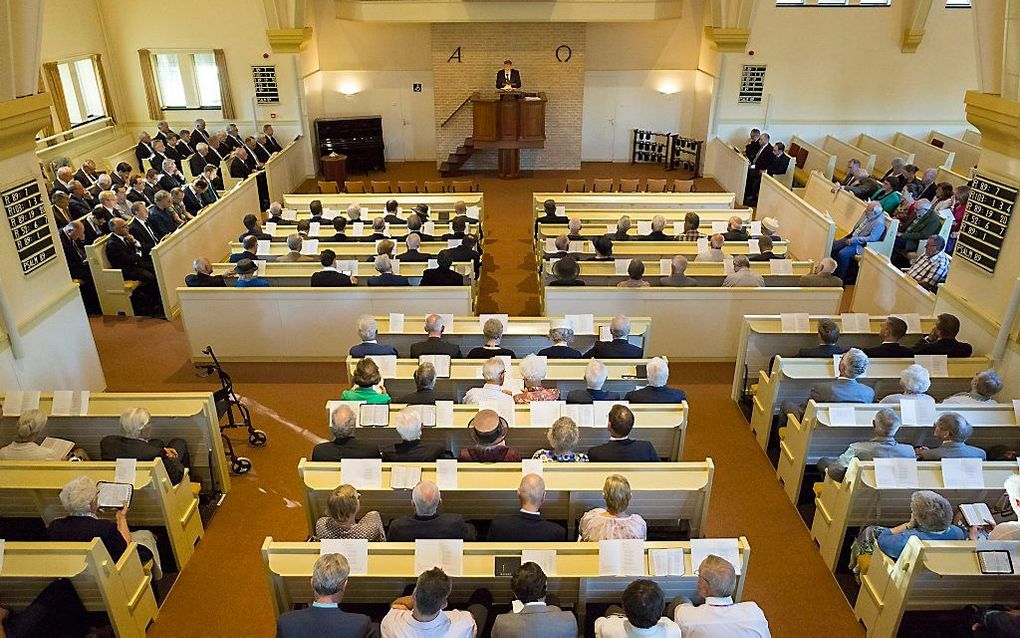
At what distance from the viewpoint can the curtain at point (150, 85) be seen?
16.0m

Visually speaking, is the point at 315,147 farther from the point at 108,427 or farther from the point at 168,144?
the point at 108,427

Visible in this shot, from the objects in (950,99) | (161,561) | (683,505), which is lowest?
(161,561)

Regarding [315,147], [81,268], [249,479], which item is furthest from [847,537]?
[315,147]

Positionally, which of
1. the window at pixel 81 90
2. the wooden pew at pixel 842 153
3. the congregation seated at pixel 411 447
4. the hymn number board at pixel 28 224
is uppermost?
the window at pixel 81 90

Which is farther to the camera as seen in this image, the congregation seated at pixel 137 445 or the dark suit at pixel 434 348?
the dark suit at pixel 434 348

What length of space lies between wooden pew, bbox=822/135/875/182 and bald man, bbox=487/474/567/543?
43.4ft

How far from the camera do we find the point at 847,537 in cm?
546

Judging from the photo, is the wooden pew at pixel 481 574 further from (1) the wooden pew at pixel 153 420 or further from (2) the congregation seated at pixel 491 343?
(2) the congregation seated at pixel 491 343

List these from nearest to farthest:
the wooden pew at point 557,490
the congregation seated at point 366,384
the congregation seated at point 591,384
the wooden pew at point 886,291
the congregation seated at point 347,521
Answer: the congregation seated at point 347,521
the wooden pew at point 557,490
the congregation seated at point 591,384
the congregation seated at point 366,384
the wooden pew at point 886,291

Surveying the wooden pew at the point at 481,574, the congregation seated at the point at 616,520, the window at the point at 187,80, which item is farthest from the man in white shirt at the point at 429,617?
the window at the point at 187,80

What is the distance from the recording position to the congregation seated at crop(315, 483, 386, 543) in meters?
4.35

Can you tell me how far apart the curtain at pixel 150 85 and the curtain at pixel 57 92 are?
2079mm

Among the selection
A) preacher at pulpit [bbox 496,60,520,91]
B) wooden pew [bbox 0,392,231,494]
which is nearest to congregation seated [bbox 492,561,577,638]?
wooden pew [bbox 0,392,231,494]

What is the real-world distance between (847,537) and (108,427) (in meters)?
6.28
